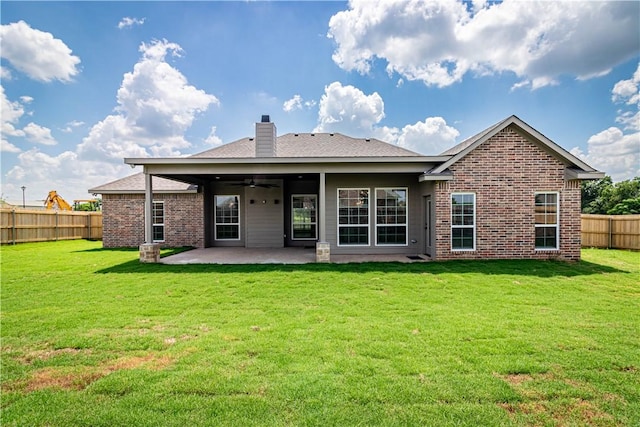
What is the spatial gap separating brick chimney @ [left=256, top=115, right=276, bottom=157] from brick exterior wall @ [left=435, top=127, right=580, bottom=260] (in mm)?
6200

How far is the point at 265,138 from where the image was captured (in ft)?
37.9

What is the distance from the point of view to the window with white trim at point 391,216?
1133 centimetres

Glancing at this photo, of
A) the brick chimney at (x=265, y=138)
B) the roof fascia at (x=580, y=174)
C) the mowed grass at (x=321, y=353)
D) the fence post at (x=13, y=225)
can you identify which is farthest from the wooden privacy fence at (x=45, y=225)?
the roof fascia at (x=580, y=174)

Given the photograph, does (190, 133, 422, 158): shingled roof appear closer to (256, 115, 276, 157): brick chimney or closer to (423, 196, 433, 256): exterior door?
(256, 115, 276, 157): brick chimney

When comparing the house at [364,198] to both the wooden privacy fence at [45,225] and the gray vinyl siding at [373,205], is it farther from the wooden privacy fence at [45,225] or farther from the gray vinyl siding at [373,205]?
the wooden privacy fence at [45,225]

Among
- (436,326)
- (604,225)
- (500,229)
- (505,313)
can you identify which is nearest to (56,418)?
(436,326)

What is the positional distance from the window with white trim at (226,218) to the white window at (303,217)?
2.62m

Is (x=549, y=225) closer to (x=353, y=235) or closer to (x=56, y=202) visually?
(x=353, y=235)

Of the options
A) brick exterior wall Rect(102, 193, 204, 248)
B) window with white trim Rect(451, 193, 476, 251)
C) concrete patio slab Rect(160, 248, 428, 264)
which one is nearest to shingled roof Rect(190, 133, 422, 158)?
brick exterior wall Rect(102, 193, 204, 248)

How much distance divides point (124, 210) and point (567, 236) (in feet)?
58.3

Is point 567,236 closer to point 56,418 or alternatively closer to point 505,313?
point 505,313

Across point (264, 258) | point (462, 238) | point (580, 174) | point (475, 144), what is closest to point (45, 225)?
point (264, 258)

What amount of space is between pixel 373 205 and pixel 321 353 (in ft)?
27.3

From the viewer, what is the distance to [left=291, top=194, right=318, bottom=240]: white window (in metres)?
13.9
